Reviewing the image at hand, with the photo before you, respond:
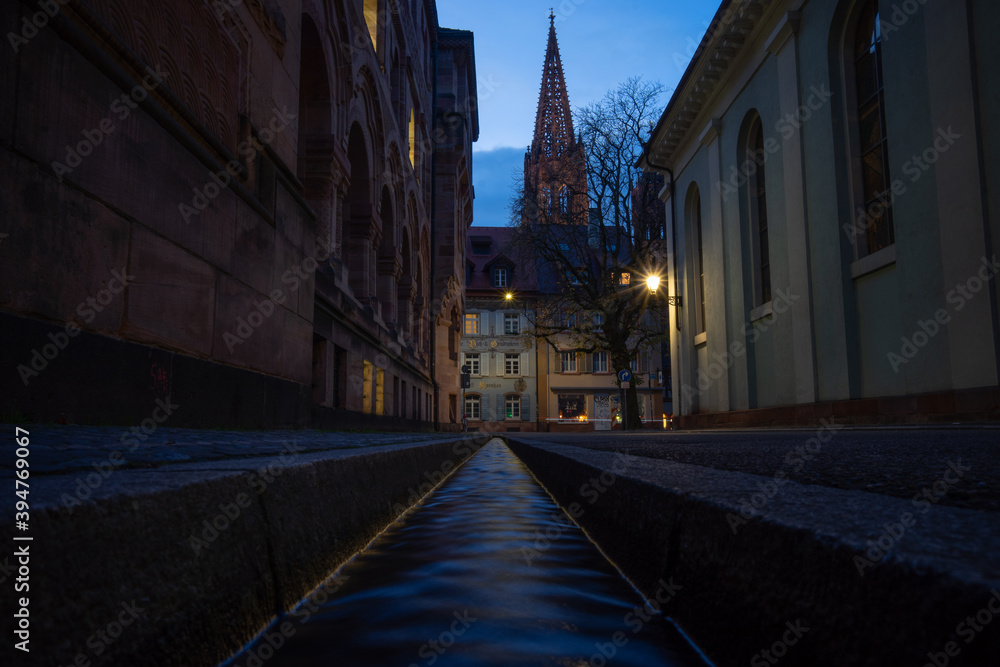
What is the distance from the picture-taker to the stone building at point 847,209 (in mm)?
7676

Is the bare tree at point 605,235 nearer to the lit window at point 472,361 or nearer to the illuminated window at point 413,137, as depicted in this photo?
the illuminated window at point 413,137

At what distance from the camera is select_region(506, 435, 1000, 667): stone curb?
673mm

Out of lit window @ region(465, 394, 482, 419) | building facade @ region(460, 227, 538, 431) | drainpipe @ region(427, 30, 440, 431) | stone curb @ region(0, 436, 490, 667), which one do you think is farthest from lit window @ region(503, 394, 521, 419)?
stone curb @ region(0, 436, 490, 667)

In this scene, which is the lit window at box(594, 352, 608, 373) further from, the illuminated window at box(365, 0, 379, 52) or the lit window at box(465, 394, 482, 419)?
the illuminated window at box(365, 0, 379, 52)

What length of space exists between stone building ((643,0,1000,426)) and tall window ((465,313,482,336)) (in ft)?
89.0

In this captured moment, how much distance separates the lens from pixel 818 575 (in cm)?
91

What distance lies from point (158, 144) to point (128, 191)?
52 cm

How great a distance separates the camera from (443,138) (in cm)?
2900

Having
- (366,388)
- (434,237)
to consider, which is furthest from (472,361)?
(366,388)

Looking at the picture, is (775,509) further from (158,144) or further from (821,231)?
(821,231)

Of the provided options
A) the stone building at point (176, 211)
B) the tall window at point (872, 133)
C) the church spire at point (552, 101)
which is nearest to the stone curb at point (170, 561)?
the stone building at point (176, 211)

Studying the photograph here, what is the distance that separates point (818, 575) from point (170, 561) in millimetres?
1027

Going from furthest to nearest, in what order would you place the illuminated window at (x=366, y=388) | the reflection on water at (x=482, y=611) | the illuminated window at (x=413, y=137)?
the illuminated window at (x=413, y=137), the illuminated window at (x=366, y=388), the reflection on water at (x=482, y=611)

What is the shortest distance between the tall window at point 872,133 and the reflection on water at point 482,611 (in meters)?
9.07
